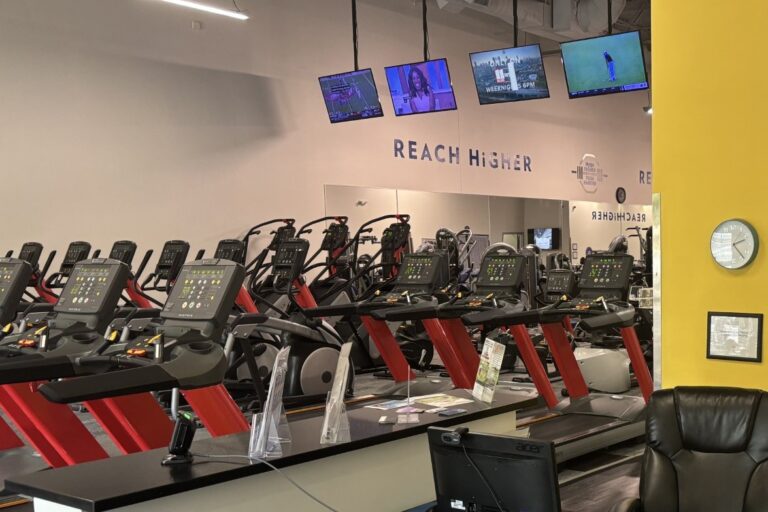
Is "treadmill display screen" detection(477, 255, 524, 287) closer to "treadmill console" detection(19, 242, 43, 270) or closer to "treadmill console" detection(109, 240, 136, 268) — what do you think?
"treadmill console" detection(109, 240, 136, 268)

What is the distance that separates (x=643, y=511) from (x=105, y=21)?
9074 mm

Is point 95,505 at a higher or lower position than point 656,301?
lower

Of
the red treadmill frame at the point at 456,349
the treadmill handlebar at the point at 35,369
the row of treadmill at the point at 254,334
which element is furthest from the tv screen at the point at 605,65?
the treadmill handlebar at the point at 35,369

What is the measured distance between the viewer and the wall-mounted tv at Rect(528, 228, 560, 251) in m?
15.7

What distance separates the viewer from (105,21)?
1022 centimetres

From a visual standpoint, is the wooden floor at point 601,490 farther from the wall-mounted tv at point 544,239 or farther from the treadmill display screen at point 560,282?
the wall-mounted tv at point 544,239

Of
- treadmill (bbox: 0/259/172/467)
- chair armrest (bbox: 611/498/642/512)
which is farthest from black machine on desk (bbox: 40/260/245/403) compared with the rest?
chair armrest (bbox: 611/498/642/512)

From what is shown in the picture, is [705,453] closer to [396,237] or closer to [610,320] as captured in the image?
[610,320]

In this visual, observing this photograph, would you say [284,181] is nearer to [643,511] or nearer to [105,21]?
[105,21]

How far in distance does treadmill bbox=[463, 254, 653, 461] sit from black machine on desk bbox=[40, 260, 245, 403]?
2.94 m

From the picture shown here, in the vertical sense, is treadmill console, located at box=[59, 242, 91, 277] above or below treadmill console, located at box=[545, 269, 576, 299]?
above

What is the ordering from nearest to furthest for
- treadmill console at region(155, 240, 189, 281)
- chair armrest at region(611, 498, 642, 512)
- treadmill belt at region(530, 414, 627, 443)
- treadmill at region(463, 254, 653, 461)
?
chair armrest at region(611, 498, 642, 512)
treadmill belt at region(530, 414, 627, 443)
treadmill at region(463, 254, 653, 461)
treadmill console at region(155, 240, 189, 281)

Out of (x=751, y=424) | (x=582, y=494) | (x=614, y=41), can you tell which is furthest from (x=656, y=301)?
(x=614, y=41)

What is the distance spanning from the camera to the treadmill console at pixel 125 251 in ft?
27.4
